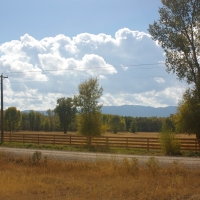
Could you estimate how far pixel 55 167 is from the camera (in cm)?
1360

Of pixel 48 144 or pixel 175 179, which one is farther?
pixel 48 144

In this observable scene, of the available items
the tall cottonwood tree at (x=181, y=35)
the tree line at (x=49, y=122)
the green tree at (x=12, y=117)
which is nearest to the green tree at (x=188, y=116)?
the tall cottonwood tree at (x=181, y=35)

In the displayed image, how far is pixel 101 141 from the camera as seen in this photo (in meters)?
29.1

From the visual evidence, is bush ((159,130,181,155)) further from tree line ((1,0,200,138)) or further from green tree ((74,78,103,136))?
green tree ((74,78,103,136))

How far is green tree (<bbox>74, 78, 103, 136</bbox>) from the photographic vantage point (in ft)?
111

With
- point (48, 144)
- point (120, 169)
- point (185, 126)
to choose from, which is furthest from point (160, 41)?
point (48, 144)

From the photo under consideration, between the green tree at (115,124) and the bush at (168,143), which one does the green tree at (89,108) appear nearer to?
the bush at (168,143)

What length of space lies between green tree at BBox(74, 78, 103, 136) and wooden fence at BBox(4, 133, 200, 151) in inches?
96.7

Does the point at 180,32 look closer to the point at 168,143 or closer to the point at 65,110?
the point at 168,143

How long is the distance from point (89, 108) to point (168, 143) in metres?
12.6

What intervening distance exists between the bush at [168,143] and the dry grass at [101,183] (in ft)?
35.7

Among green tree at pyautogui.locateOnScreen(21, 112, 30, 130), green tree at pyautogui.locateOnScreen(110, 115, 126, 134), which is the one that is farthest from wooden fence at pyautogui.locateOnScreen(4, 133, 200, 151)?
green tree at pyautogui.locateOnScreen(21, 112, 30, 130)

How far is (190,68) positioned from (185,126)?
33.4ft

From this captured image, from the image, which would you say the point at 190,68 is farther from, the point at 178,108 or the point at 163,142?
the point at 178,108
